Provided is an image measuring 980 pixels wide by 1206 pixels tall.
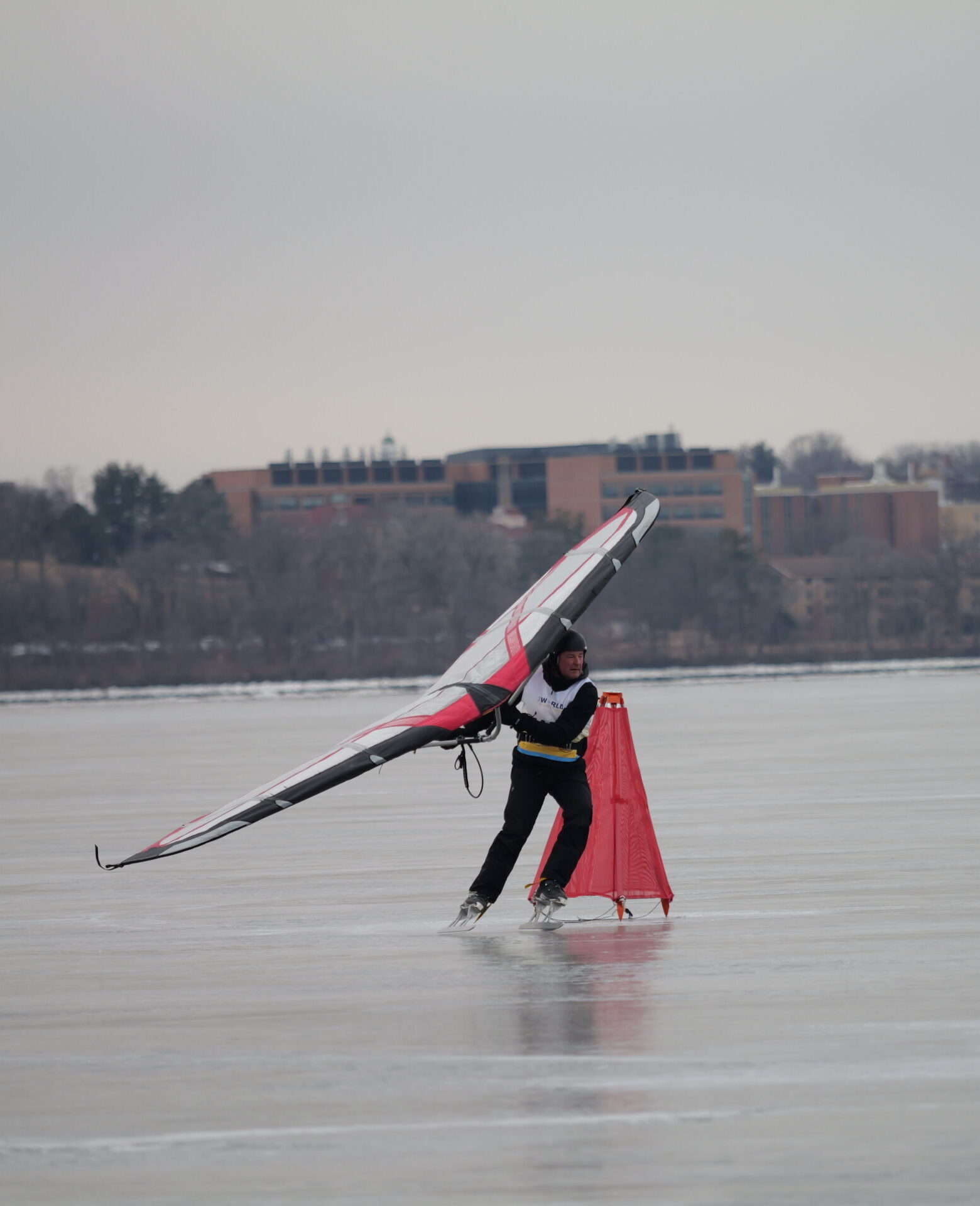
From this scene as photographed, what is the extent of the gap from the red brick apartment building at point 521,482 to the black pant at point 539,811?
125 m

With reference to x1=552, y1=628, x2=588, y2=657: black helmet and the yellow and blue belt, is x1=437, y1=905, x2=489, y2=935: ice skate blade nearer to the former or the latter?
the yellow and blue belt

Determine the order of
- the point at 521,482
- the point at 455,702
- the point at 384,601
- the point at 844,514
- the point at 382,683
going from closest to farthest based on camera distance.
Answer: the point at 455,702, the point at 382,683, the point at 384,601, the point at 521,482, the point at 844,514

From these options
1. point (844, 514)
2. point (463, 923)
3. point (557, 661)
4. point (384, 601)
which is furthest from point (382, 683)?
point (844, 514)

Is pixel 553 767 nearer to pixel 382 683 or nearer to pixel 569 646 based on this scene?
pixel 569 646

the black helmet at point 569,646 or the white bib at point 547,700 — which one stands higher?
the black helmet at point 569,646

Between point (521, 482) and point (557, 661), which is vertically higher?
point (521, 482)

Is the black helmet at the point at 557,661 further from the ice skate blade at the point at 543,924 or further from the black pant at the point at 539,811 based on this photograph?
the ice skate blade at the point at 543,924

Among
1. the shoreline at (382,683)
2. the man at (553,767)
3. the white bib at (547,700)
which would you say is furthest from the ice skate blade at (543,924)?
the shoreline at (382,683)

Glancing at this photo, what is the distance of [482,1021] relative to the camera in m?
6.57

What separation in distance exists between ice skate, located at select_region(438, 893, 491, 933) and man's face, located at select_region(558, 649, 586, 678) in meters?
1.13

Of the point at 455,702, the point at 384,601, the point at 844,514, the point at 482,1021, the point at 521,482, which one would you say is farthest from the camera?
the point at 844,514

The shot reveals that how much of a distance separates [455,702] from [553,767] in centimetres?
57

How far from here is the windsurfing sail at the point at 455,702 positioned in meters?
7.66

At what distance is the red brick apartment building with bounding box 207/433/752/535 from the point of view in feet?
444
